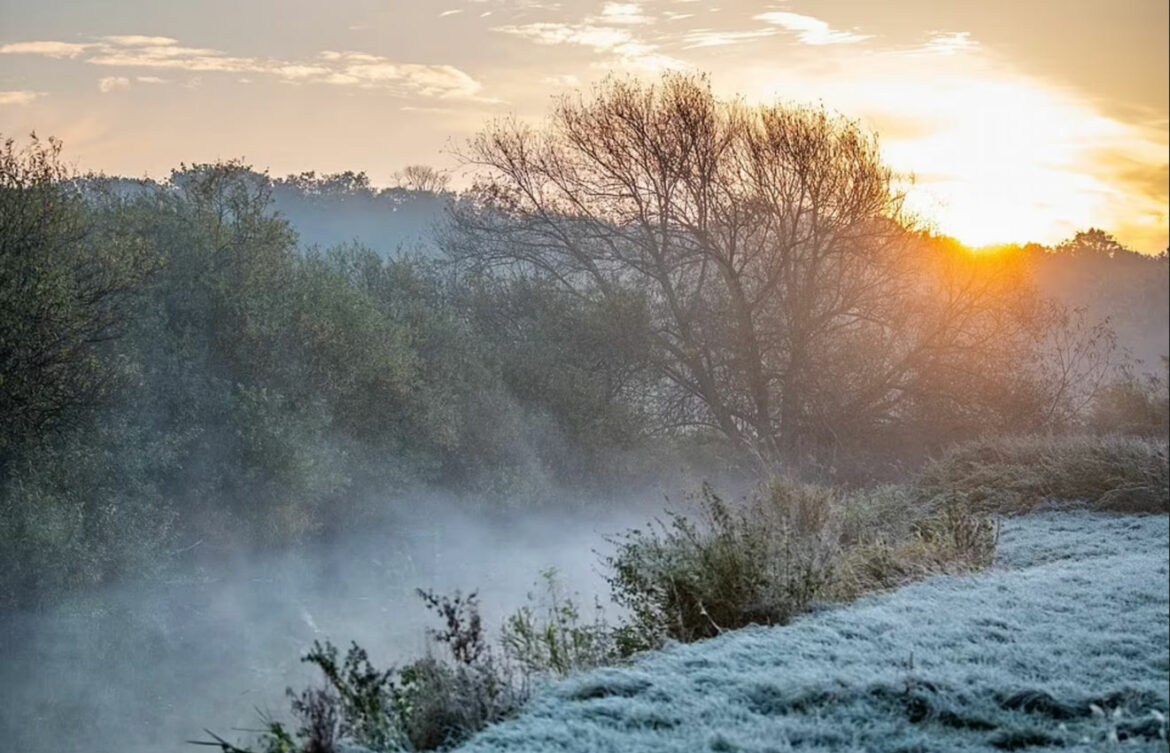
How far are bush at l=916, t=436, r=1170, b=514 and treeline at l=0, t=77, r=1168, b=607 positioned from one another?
96.5 inches

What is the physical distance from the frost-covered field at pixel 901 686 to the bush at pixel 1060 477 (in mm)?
4318

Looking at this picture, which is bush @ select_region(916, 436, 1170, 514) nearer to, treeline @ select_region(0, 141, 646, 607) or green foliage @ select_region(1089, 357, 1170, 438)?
green foliage @ select_region(1089, 357, 1170, 438)

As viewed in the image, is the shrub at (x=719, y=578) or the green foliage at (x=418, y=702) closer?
the green foliage at (x=418, y=702)

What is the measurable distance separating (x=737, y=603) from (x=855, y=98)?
45.4 ft

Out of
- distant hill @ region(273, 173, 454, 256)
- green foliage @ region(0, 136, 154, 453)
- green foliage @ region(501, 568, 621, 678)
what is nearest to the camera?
green foliage @ region(501, 568, 621, 678)

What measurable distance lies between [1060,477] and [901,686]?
7840 millimetres

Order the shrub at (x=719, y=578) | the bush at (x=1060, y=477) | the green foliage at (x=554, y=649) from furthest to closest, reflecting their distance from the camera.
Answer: the bush at (x=1060, y=477) → the shrub at (x=719, y=578) → the green foliage at (x=554, y=649)

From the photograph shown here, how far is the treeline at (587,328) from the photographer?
15930 millimetres

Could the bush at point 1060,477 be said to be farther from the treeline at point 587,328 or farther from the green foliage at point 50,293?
the green foliage at point 50,293

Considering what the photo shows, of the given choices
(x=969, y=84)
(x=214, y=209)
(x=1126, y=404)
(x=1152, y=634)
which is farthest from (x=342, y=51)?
(x=1152, y=634)

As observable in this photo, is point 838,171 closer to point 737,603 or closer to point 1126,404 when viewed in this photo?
point 1126,404

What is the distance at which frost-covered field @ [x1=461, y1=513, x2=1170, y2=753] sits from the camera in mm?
4484

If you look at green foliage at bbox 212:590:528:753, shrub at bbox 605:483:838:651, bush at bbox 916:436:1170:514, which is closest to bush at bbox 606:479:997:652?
shrub at bbox 605:483:838:651

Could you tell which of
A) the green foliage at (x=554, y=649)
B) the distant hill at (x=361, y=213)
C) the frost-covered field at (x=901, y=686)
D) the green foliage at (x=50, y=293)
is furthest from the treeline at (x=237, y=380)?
the frost-covered field at (x=901, y=686)
